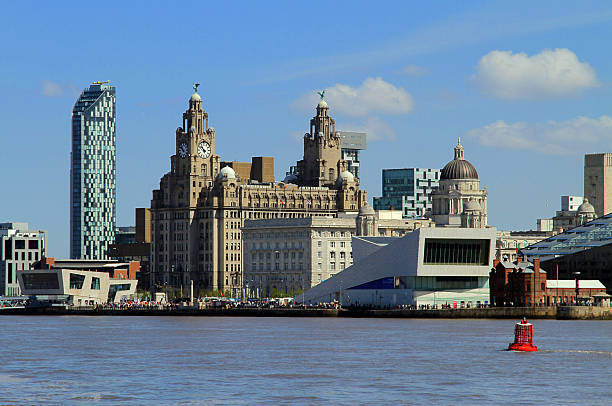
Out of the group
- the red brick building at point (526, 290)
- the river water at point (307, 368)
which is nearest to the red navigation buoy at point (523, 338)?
the river water at point (307, 368)

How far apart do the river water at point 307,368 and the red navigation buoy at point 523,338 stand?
1.50m

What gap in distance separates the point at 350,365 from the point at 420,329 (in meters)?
57.5

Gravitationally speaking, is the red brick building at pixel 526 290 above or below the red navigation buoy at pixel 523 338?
above

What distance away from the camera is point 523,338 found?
363 feet

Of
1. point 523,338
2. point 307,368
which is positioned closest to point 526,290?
point 523,338

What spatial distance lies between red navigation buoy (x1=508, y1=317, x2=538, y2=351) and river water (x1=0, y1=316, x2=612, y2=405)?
4.93 ft

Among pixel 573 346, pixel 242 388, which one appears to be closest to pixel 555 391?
pixel 242 388

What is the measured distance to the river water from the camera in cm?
7681

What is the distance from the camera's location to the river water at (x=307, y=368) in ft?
252

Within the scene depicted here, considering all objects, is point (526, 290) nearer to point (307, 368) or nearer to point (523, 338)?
point (523, 338)

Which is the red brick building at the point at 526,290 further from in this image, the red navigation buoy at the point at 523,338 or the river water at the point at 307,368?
the red navigation buoy at the point at 523,338

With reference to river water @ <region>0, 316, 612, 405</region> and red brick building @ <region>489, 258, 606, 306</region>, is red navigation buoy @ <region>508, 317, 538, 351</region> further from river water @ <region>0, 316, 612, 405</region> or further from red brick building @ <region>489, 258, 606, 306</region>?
red brick building @ <region>489, 258, 606, 306</region>

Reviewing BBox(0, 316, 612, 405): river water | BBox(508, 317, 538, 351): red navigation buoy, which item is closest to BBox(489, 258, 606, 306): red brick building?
BBox(0, 316, 612, 405): river water

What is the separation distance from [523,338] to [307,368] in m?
23.1
